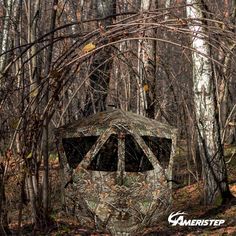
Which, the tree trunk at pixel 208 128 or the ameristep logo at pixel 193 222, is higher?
the tree trunk at pixel 208 128

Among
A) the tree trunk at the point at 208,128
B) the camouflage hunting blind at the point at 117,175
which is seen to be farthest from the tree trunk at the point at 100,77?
the camouflage hunting blind at the point at 117,175

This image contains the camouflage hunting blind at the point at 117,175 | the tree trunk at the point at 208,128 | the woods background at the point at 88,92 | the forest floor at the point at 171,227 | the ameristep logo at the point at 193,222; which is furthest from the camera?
the tree trunk at the point at 208,128

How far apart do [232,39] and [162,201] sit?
287 centimetres

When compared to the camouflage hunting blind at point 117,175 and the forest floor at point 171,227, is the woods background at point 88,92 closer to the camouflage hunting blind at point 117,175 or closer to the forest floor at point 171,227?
the forest floor at point 171,227

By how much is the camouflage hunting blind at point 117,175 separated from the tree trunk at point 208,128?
172 centimetres

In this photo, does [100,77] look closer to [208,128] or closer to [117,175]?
[208,128]

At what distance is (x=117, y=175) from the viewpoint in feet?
17.9

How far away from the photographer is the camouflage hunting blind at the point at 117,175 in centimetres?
524

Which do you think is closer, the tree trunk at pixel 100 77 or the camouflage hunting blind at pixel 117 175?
the camouflage hunting blind at pixel 117 175

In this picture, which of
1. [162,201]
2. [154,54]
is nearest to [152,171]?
[162,201]

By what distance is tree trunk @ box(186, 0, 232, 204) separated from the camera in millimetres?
7512

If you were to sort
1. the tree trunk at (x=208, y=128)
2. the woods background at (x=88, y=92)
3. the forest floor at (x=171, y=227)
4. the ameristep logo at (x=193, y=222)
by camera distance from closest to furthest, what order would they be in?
1. the woods background at (x=88, y=92)
2. the forest floor at (x=171, y=227)
3. the ameristep logo at (x=193, y=222)
4. the tree trunk at (x=208, y=128)

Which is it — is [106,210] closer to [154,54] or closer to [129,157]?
[129,157]

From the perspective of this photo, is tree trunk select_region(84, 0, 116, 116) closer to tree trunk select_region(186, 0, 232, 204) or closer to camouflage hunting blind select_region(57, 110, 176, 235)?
tree trunk select_region(186, 0, 232, 204)
